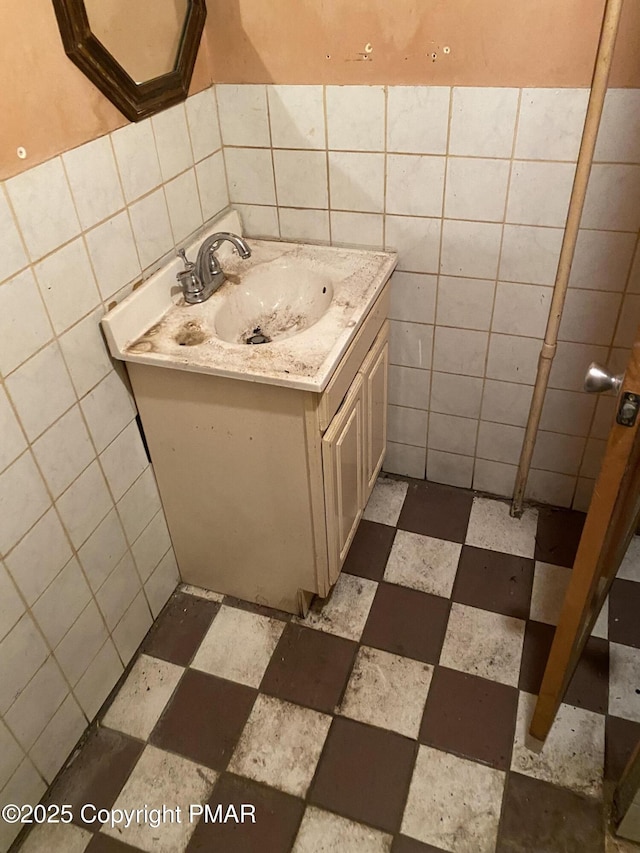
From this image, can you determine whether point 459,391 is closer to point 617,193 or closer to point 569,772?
point 617,193

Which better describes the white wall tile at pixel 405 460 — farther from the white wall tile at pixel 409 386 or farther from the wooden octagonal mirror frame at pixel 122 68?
the wooden octagonal mirror frame at pixel 122 68

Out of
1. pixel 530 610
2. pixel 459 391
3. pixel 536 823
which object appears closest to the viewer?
pixel 536 823

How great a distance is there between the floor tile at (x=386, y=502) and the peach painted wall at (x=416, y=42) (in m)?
1.24

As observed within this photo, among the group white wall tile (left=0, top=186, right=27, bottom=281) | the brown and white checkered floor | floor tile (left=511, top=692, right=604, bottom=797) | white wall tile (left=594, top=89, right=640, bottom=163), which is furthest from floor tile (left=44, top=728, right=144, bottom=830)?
white wall tile (left=594, top=89, right=640, bottom=163)

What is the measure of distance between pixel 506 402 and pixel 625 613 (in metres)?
0.68

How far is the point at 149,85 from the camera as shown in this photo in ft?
4.45

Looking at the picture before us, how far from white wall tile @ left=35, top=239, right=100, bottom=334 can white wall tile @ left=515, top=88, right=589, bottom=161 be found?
3.42 ft

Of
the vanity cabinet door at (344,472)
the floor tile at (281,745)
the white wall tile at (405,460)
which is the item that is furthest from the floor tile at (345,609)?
the white wall tile at (405,460)

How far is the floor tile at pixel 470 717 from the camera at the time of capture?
57.6 inches

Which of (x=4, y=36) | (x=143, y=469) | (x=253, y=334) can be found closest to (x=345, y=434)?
(x=253, y=334)

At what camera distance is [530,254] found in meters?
1.63

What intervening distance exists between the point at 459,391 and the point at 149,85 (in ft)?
3.87

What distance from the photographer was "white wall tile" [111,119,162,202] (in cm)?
132

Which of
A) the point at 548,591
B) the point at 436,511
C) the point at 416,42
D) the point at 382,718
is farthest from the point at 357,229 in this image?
the point at 382,718
